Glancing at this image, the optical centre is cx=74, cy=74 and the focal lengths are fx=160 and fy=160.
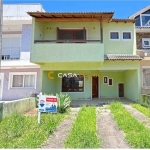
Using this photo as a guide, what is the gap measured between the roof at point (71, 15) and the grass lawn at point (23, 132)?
9479mm

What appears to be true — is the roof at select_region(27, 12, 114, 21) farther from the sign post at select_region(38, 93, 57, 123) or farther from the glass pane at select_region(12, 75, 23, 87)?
the sign post at select_region(38, 93, 57, 123)

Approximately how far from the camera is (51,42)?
53.1 ft

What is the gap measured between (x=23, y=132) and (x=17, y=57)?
13.0 m

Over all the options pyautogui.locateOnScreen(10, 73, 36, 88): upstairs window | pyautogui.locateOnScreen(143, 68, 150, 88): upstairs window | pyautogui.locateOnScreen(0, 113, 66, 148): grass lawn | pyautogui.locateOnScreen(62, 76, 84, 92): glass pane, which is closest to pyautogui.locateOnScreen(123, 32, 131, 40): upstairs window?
pyautogui.locateOnScreen(143, 68, 150, 88): upstairs window

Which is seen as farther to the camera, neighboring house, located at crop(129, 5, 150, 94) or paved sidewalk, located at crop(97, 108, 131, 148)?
neighboring house, located at crop(129, 5, 150, 94)

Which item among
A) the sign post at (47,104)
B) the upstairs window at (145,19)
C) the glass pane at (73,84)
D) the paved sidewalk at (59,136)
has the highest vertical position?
the upstairs window at (145,19)

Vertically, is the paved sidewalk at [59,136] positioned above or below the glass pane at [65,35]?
below

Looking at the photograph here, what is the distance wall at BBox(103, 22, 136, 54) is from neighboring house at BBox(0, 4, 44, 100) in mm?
8024

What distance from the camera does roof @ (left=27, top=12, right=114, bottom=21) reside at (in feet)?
47.7

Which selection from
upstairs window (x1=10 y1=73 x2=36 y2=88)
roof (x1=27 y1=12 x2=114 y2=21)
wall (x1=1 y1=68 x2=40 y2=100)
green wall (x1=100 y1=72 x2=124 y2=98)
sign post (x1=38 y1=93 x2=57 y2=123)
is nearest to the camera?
sign post (x1=38 y1=93 x2=57 y2=123)

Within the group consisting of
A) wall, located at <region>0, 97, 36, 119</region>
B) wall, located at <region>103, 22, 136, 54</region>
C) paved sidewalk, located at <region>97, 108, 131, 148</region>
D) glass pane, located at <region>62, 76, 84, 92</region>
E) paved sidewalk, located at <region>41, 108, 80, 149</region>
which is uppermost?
wall, located at <region>103, 22, 136, 54</region>

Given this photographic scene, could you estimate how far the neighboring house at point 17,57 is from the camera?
1778 cm

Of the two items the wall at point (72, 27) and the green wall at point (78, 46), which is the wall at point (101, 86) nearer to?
the green wall at point (78, 46)

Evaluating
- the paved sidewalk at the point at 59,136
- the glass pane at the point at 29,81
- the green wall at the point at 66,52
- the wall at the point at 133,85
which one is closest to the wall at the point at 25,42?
the glass pane at the point at 29,81
